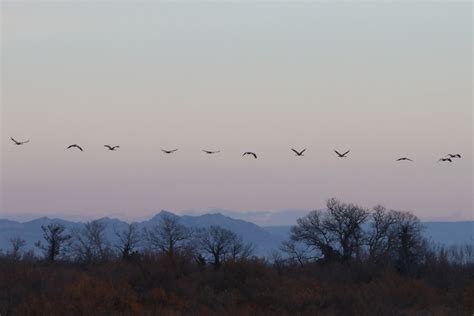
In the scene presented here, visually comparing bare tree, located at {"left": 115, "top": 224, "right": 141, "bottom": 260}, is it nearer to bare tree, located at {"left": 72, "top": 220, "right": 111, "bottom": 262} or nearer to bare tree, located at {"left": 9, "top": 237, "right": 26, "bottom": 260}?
bare tree, located at {"left": 72, "top": 220, "right": 111, "bottom": 262}

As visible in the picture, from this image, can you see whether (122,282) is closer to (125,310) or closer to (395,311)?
(125,310)

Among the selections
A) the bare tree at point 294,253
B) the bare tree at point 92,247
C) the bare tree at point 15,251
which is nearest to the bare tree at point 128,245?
the bare tree at point 92,247

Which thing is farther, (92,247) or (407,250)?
(92,247)

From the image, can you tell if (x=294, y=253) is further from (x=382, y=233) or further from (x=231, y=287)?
(x=231, y=287)

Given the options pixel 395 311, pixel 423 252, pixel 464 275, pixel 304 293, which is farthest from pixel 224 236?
pixel 395 311

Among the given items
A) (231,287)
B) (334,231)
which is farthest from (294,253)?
(231,287)

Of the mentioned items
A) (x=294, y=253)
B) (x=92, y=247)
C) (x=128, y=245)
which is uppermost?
(x=92, y=247)

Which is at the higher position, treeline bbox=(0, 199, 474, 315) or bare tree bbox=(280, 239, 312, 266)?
bare tree bbox=(280, 239, 312, 266)

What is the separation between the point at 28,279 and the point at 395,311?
1869cm

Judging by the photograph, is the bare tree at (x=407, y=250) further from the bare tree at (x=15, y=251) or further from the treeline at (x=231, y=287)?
the bare tree at (x=15, y=251)

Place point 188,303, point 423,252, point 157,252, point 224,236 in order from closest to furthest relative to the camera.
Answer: point 188,303
point 157,252
point 423,252
point 224,236

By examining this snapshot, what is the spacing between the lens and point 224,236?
8875 centimetres

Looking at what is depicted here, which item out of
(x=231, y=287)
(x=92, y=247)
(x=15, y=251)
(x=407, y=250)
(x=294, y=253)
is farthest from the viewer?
(x=92, y=247)

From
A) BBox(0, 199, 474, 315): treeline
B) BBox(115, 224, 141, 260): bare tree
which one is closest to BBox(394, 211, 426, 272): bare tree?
BBox(0, 199, 474, 315): treeline
